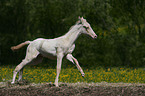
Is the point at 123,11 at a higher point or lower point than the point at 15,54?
higher

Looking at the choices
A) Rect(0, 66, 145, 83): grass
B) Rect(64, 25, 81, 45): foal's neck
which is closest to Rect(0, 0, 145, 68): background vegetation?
Rect(0, 66, 145, 83): grass

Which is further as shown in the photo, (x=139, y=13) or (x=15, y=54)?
(x=15, y=54)

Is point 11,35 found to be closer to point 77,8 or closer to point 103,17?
point 77,8

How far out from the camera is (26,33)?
63.4 ft

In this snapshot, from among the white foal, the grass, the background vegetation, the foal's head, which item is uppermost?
the background vegetation

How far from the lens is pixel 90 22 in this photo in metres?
16.7

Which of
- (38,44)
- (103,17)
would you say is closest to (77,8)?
(103,17)

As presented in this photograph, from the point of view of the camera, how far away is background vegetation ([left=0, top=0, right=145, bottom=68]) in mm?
16609

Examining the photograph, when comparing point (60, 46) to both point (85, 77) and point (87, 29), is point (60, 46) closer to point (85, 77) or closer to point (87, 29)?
point (87, 29)

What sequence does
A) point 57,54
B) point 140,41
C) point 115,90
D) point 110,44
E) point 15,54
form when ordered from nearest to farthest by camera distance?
point 115,90 → point 57,54 → point 140,41 → point 110,44 → point 15,54

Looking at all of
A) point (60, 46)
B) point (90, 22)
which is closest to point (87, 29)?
point (60, 46)

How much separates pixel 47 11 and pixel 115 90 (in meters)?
11.8

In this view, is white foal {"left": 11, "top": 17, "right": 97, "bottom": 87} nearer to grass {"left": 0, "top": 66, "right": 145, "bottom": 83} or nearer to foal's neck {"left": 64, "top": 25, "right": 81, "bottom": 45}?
foal's neck {"left": 64, "top": 25, "right": 81, "bottom": 45}

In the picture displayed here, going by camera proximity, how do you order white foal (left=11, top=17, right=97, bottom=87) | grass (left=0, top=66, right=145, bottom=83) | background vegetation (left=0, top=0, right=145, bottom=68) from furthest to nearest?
background vegetation (left=0, top=0, right=145, bottom=68), grass (left=0, top=66, right=145, bottom=83), white foal (left=11, top=17, right=97, bottom=87)
